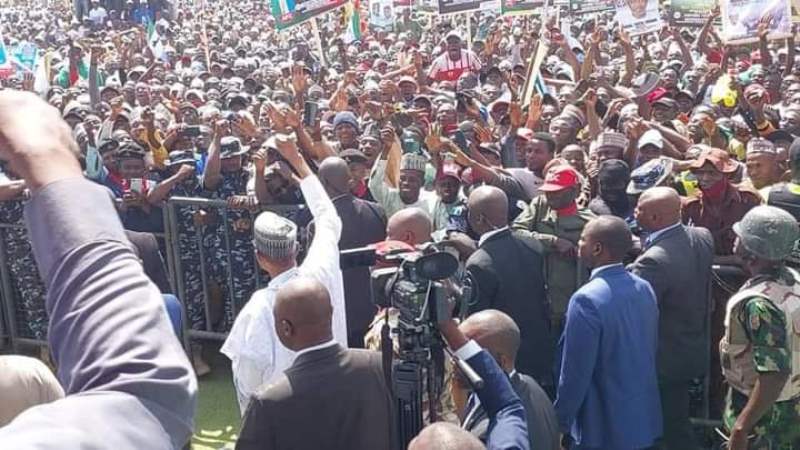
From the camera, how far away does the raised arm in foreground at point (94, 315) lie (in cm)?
101

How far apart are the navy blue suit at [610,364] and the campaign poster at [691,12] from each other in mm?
11212

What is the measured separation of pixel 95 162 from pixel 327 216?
13.5 ft

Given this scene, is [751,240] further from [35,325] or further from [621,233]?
[35,325]

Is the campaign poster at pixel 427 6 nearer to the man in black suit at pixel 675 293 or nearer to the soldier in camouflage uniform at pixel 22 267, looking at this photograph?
the soldier in camouflage uniform at pixel 22 267

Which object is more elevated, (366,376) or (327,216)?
(327,216)

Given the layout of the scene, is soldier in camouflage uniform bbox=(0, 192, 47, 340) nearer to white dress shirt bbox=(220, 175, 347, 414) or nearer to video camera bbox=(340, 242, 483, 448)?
white dress shirt bbox=(220, 175, 347, 414)

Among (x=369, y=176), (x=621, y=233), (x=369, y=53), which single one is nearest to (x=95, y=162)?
(x=369, y=176)

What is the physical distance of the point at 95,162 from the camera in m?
7.89

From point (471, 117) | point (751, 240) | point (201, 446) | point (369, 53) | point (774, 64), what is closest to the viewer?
point (751, 240)

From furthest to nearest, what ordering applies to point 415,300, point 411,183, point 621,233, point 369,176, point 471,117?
point 471,117, point 369,176, point 411,183, point 621,233, point 415,300

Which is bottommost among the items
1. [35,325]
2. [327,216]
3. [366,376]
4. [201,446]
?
[201,446]

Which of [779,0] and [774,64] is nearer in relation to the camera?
[779,0]

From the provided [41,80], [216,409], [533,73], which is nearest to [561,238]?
[216,409]

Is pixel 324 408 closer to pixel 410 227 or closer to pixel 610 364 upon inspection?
pixel 610 364
